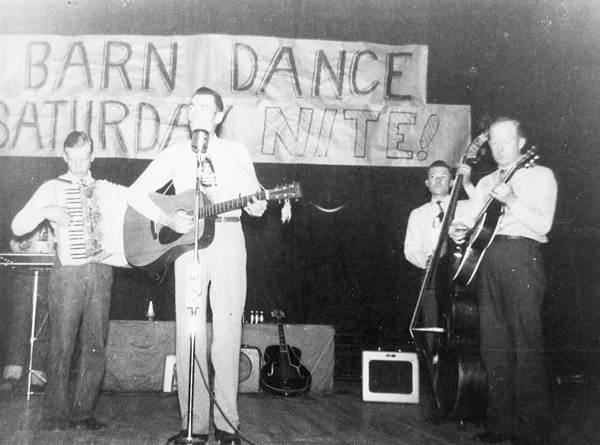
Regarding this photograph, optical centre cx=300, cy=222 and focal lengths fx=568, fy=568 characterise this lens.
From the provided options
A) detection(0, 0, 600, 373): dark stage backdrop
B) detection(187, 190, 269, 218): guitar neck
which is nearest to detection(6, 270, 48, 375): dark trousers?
detection(0, 0, 600, 373): dark stage backdrop

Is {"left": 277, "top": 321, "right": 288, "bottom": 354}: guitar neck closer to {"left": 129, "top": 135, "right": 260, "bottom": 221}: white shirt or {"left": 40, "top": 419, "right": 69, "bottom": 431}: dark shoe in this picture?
{"left": 40, "top": 419, "right": 69, "bottom": 431}: dark shoe

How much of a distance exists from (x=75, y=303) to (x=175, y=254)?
3.15ft

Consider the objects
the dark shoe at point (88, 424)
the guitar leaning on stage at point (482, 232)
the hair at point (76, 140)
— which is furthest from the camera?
the hair at point (76, 140)

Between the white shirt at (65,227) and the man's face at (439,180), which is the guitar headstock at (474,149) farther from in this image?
the white shirt at (65,227)

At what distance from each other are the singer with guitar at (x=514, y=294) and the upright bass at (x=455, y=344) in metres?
0.14

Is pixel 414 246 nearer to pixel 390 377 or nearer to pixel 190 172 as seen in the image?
pixel 390 377

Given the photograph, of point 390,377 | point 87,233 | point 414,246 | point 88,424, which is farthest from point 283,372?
point 87,233

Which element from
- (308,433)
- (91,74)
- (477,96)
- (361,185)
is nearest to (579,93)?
(477,96)

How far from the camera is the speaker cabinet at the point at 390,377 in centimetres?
498

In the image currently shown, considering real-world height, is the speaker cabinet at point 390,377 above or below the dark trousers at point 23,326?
below

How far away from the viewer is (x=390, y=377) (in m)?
5.07

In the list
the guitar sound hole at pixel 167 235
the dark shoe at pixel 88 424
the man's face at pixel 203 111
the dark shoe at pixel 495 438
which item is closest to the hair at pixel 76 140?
the guitar sound hole at pixel 167 235

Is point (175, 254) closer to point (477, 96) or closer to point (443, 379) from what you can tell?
point (443, 379)

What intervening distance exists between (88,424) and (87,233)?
122 cm
